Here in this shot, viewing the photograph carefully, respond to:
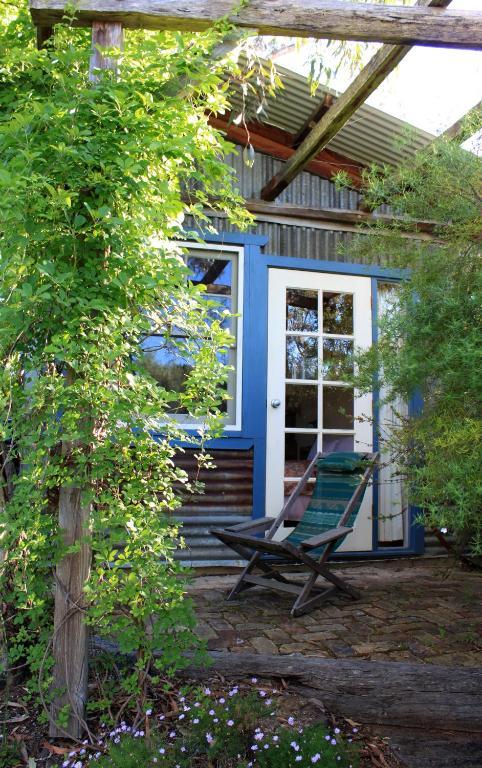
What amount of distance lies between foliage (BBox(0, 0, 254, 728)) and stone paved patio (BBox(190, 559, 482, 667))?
36.5 inches

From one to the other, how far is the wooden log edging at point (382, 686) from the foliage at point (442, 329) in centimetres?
57

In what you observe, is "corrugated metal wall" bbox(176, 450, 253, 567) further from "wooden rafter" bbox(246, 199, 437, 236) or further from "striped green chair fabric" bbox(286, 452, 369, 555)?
"wooden rafter" bbox(246, 199, 437, 236)

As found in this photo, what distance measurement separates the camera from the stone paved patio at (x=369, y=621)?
3098mm

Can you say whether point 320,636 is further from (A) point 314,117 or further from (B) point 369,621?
(A) point 314,117

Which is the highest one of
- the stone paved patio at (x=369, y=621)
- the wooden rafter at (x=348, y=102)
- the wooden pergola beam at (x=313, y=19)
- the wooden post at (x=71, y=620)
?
the wooden rafter at (x=348, y=102)

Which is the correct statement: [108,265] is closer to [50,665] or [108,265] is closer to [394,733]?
[50,665]

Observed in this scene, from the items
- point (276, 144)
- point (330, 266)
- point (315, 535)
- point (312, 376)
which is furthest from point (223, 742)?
point (276, 144)

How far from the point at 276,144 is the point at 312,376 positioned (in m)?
1.98

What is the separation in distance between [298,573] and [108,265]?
10.6 feet

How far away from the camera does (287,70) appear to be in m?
4.32

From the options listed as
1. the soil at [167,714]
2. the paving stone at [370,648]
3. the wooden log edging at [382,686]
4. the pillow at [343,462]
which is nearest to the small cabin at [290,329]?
the pillow at [343,462]

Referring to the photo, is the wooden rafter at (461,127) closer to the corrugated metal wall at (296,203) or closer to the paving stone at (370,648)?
the corrugated metal wall at (296,203)

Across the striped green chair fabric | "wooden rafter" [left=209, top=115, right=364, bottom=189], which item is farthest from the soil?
"wooden rafter" [left=209, top=115, right=364, bottom=189]

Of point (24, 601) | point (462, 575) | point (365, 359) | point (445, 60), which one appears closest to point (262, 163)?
point (445, 60)
